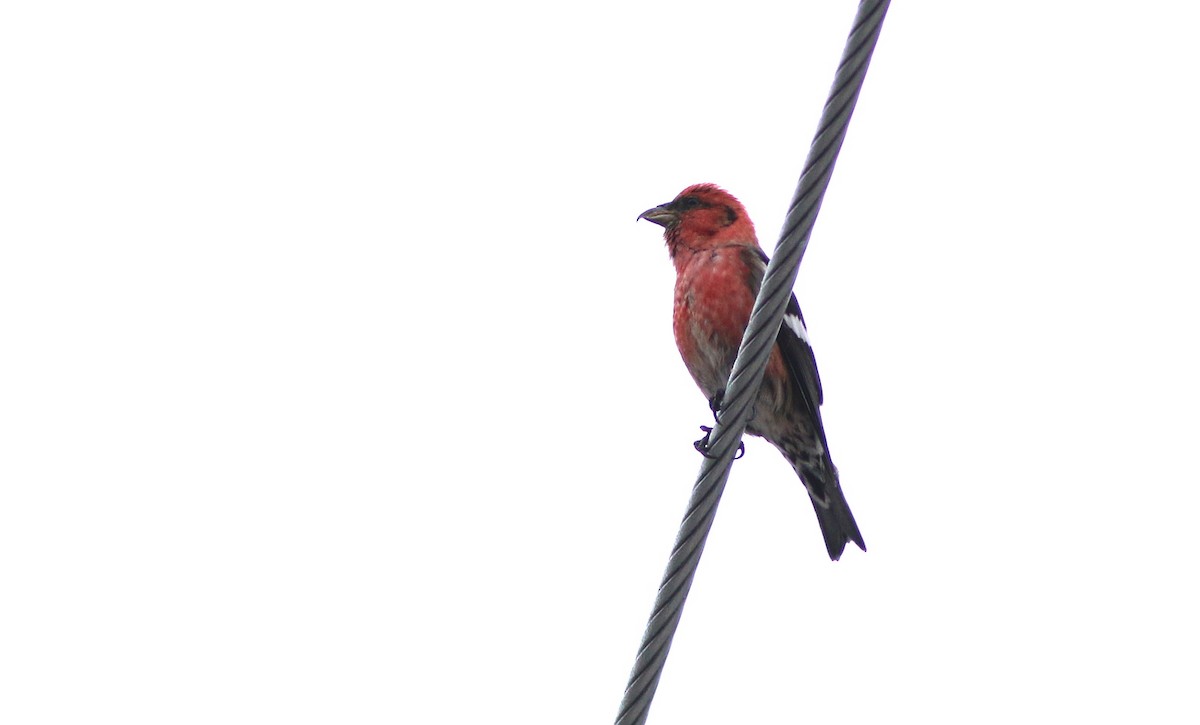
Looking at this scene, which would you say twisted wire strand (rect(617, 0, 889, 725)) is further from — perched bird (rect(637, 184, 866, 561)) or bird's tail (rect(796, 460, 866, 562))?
bird's tail (rect(796, 460, 866, 562))

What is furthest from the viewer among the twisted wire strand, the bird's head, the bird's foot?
the bird's head

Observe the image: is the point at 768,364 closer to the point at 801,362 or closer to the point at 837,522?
the point at 801,362

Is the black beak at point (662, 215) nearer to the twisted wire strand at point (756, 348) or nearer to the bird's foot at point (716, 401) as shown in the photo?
the bird's foot at point (716, 401)

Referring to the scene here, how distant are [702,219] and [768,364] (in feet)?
3.52

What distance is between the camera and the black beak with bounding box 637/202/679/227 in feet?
22.5

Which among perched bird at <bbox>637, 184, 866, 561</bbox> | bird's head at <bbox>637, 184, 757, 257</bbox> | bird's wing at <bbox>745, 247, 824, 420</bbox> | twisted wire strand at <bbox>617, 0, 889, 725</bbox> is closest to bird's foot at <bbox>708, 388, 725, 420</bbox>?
perched bird at <bbox>637, 184, 866, 561</bbox>

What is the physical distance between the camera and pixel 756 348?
12.4ft

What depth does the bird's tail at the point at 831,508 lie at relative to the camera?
6074 millimetres

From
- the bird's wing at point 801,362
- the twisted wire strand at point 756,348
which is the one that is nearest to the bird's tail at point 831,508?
the bird's wing at point 801,362

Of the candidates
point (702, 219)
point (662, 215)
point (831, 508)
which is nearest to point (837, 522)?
point (831, 508)

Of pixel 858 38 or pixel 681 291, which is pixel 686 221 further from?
pixel 858 38

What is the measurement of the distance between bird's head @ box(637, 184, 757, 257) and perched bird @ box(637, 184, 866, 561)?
12 cm

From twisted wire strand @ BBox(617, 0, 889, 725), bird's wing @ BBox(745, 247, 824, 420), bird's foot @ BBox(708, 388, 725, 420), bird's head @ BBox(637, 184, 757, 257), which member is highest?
bird's head @ BBox(637, 184, 757, 257)

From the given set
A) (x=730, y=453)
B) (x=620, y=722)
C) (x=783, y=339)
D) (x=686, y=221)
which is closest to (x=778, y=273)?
(x=730, y=453)
